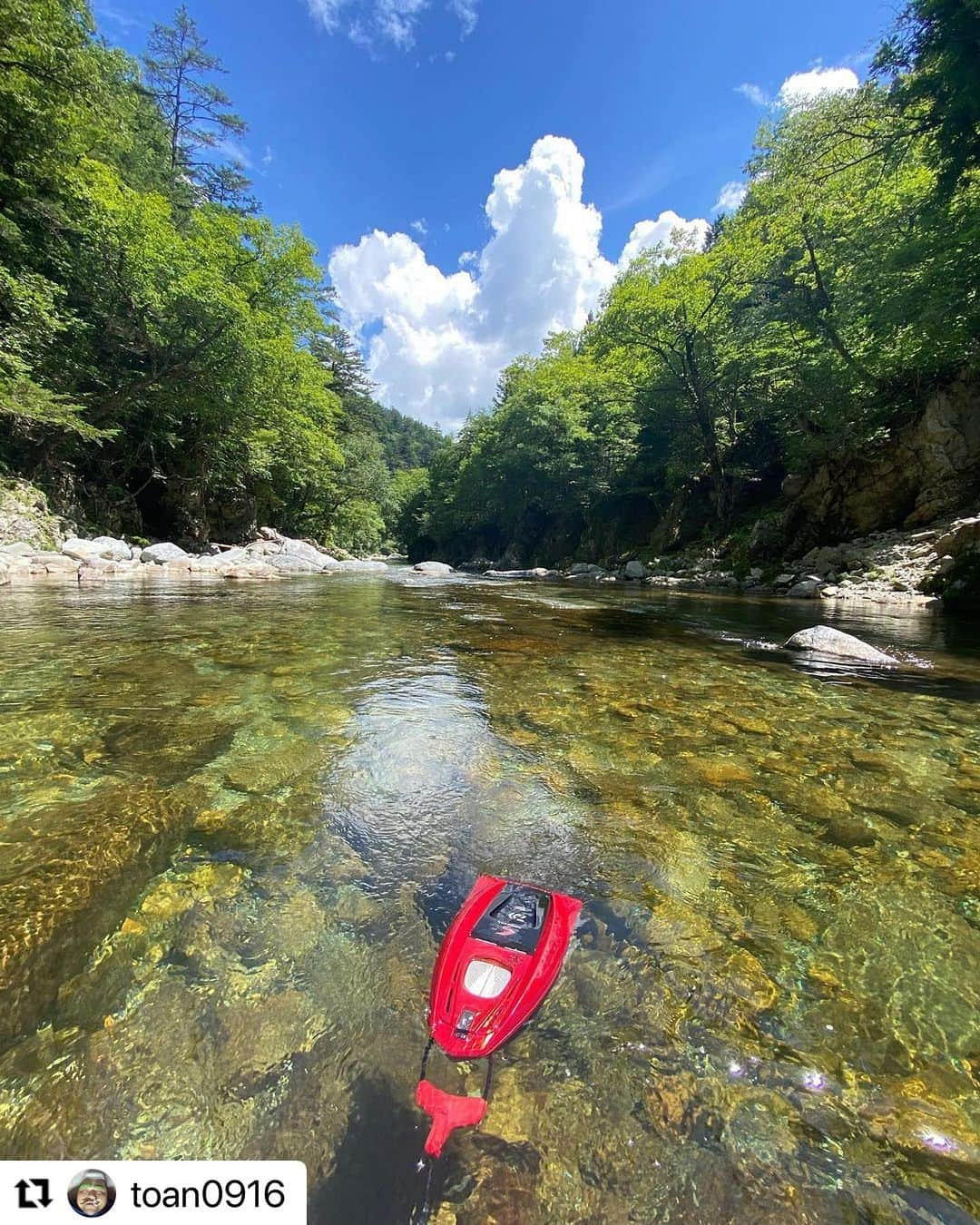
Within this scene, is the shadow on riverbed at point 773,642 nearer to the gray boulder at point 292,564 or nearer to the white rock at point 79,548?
the white rock at point 79,548

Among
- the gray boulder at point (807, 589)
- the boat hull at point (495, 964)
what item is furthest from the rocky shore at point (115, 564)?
the gray boulder at point (807, 589)

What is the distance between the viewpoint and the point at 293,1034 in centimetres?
147

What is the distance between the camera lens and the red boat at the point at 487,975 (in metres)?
1.29

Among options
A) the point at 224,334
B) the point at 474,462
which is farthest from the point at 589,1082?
the point at 474,462

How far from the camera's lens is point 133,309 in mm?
17047

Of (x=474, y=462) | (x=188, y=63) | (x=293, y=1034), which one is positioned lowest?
(x=293, y=1034)

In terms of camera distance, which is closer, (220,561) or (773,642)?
(773,642)

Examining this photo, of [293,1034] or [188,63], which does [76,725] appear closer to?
[293,1034]

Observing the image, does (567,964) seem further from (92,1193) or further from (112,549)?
(112,549)

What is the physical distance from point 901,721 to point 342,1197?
468 centimetres

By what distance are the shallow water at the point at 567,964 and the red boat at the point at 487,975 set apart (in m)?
0.06

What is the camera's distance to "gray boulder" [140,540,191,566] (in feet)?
55.1

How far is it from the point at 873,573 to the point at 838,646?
9410 millimetres

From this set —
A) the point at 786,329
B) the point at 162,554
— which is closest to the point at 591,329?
the point at 786,329
